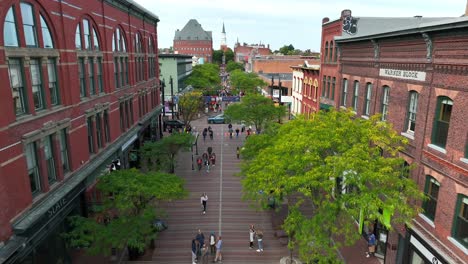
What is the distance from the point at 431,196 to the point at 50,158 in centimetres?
1762

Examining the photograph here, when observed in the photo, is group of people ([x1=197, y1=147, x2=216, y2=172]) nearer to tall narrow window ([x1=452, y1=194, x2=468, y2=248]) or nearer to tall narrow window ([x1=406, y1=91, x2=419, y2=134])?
tall narrow window ([x1=406, y1=91, x2=419, y2=134])

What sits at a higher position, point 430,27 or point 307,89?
point 430,27

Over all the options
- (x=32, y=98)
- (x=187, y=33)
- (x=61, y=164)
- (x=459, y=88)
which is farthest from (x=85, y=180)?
(x=187, y=33)

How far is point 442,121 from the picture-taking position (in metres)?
13.6

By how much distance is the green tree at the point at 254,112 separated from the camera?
36.5 metres

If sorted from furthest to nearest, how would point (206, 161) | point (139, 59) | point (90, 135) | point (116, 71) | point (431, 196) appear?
point (139, 59)
point (206, 161)
point (116, 71)
point (90, 135)
point (431, 196)

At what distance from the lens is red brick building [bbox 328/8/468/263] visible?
40.7 ft

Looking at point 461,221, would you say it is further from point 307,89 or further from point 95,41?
point 307,89

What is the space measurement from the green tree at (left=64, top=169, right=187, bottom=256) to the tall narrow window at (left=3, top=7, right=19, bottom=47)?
7483 mm

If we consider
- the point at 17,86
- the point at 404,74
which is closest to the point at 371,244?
A: the point at 404,74

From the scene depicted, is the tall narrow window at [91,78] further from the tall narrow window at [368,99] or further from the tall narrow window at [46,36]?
the tall narrow window at [368,99]

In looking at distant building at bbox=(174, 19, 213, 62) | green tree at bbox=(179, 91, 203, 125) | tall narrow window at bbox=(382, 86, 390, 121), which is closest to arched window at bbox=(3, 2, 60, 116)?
tall narrow window at bbox=(382, 86, 390, 121)

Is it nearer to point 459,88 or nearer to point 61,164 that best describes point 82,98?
point 61,164

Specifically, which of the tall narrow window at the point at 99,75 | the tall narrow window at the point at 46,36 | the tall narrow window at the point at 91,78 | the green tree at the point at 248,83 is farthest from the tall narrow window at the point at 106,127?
the green tree at the point at 248,83
